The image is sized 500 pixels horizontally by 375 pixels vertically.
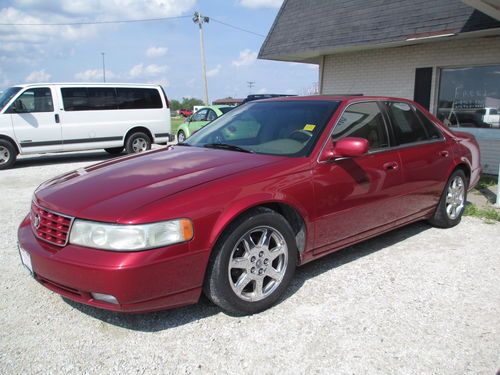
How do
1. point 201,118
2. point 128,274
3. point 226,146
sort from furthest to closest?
point 201,118, point 226,146, point 128,274

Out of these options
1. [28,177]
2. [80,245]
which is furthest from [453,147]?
[28,177]

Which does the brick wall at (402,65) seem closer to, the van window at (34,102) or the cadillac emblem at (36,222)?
the van window at (34,102)

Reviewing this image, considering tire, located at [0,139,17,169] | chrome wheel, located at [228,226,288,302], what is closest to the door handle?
chrome wheel, located at [228,226,288,302]

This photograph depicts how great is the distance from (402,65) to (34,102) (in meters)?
8.91

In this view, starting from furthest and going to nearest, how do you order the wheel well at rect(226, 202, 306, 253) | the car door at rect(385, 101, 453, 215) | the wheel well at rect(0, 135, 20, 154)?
the wheel well at rect(0, 135, 20, 154), the car door at rect(385, 101, 453, 215), the wheel well at rect(226, 202, 306, 253)

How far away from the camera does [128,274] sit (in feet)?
8.31

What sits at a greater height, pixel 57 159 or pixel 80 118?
pixel 80 118

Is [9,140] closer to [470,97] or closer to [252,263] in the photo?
[252,263]

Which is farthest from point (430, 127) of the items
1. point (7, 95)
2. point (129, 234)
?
point (7, 95)

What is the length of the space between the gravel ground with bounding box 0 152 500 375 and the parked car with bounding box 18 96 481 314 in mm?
269

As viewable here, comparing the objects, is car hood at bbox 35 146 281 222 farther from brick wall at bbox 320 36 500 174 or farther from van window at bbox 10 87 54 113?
van window at bbox 10 87 54 113

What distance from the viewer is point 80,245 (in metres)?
2.69

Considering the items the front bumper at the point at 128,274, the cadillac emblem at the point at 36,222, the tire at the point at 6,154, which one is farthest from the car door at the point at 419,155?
the tire at the point at 6,154

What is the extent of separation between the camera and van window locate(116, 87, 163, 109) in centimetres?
1250
